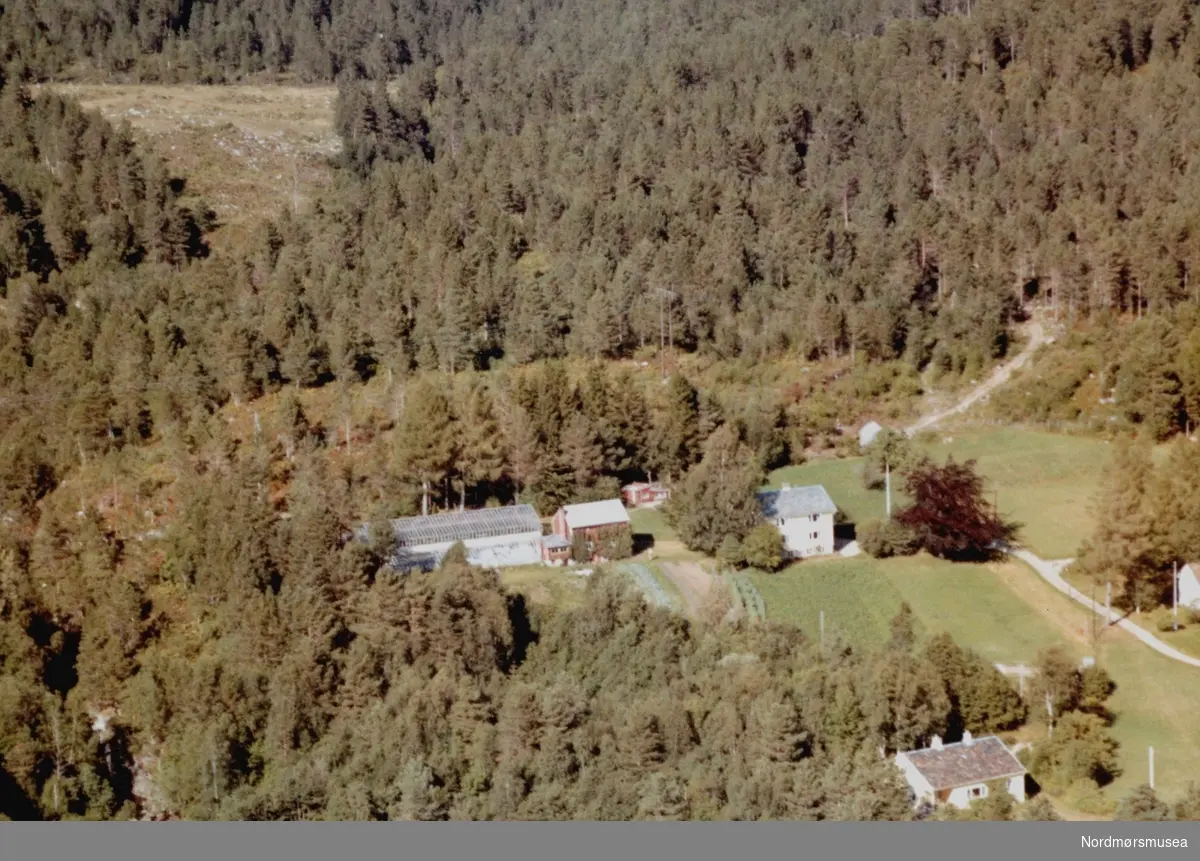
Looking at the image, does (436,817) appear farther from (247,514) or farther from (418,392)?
(418,392)

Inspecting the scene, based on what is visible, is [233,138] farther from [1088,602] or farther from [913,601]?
[1088,602]

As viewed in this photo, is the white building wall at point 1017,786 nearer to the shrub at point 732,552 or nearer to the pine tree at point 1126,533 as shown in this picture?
the pine tree at point 1126,533

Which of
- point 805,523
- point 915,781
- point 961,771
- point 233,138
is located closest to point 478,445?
point 805,523

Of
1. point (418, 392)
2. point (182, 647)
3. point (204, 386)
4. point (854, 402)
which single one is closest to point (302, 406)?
point (204, 386)

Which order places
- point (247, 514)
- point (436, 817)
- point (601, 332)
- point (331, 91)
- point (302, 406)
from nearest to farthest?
point (436, 817), point (247, 514), point (302, 406), point (601, 332), point (331, 91)

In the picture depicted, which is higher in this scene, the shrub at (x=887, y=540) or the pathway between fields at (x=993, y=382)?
the pathway between fields at (x=993, y=382)

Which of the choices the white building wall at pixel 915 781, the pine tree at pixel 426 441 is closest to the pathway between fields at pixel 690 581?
the pine tree at pixel 426 441
